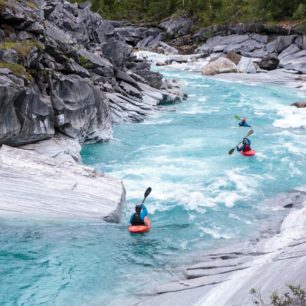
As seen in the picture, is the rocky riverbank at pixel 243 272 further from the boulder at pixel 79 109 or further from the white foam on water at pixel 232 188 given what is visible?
the boulder at pixel 79 109

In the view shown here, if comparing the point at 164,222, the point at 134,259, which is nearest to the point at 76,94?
the point at 164,222

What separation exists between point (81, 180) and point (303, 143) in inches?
531

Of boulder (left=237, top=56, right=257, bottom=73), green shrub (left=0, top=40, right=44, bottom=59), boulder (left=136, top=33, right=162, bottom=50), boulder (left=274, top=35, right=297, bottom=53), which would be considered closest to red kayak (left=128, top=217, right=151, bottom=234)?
green shrub (left=0, top=40, right=44, bottom=59)

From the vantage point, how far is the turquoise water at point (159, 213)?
428 inches

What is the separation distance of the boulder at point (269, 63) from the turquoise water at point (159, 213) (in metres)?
21.2

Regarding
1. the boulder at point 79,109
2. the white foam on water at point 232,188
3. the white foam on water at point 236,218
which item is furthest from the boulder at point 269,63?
the white foam on water at point 236,218

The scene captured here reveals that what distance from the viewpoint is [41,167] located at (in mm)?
14984

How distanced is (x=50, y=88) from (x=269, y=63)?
34428 mm

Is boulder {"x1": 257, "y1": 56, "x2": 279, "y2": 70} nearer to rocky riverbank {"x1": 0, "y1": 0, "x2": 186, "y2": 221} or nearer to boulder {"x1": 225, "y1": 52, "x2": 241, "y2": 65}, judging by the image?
boulder {"x1": 225, "y1": 52, "x2": 241, "y2": 65}

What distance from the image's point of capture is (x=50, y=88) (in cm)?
2016

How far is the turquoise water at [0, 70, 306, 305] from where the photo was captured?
1086cm

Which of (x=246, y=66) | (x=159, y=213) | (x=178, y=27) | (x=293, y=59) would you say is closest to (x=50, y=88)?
(x=159, y=213)

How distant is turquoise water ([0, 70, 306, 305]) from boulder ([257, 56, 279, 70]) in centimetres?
2116

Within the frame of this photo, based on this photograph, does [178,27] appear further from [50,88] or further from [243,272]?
[243,272]
